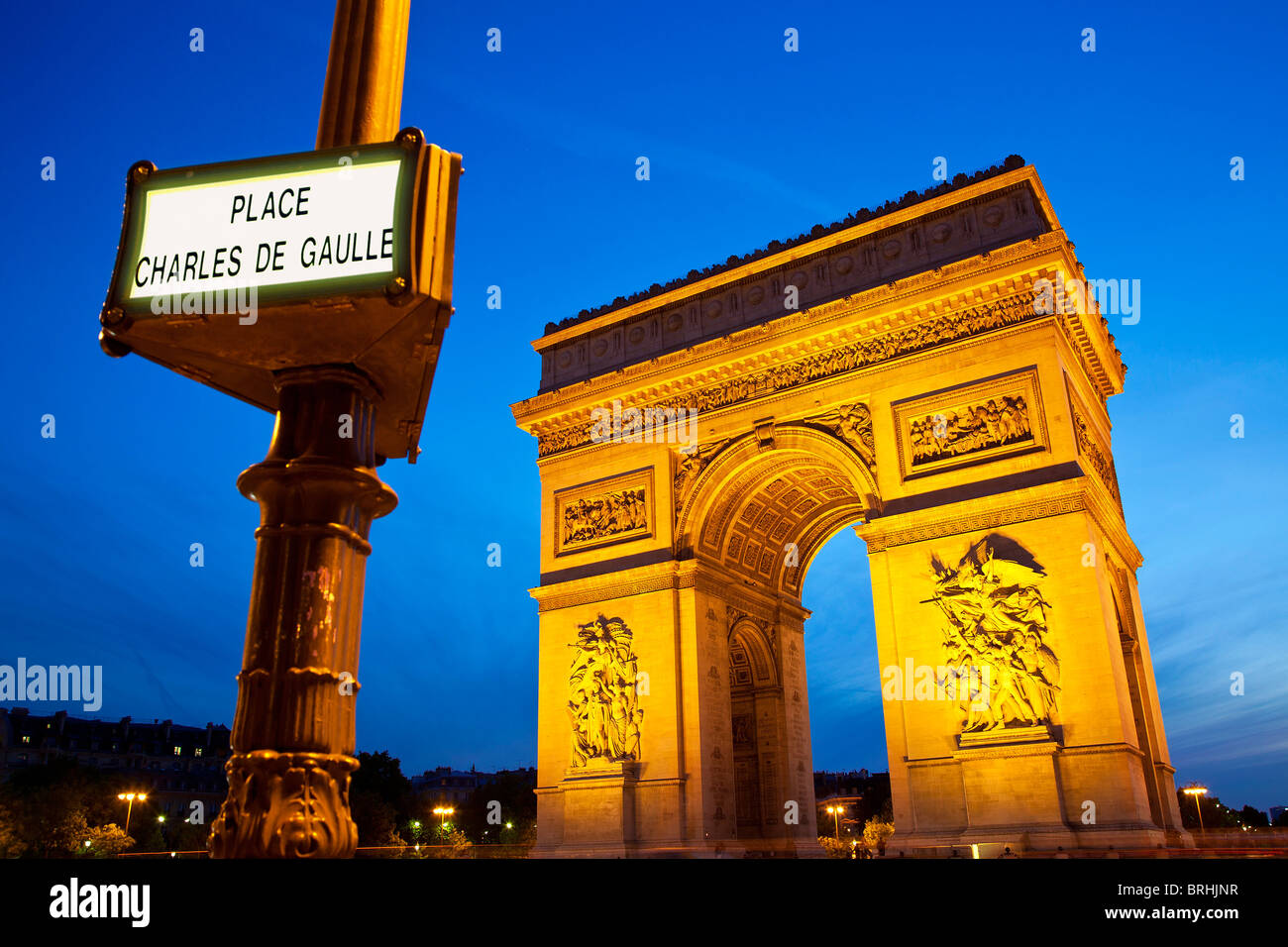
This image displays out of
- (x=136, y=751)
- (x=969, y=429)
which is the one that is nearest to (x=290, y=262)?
(x=969, y=429)

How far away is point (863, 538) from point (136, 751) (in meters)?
69.1

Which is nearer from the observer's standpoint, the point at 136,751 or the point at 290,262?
the point at 290,262

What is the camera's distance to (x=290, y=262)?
2740mm

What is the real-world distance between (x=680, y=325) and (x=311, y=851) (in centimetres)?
2277

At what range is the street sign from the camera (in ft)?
8.85

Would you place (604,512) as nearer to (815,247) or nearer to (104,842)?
(815,247)

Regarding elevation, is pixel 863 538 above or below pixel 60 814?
above

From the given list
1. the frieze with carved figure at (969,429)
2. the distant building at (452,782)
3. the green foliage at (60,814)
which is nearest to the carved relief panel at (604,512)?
the frieze with carved figure at (969,429)

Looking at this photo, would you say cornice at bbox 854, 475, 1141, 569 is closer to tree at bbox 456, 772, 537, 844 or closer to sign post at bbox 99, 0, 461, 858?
sign post at bbox 99, 0, 461, 858

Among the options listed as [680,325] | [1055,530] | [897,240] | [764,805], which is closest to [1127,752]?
[1055,530]
